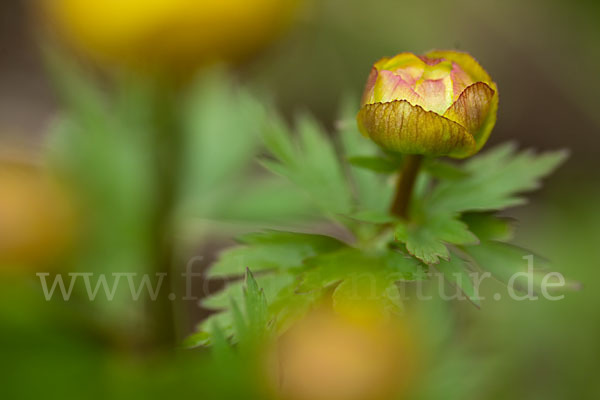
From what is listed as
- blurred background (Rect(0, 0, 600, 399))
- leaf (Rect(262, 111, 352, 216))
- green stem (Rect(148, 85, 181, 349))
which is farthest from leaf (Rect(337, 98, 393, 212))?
blurred background (Rect(0, 0, 600, 399))

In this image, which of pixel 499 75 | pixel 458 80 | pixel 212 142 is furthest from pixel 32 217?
pixel 499 75

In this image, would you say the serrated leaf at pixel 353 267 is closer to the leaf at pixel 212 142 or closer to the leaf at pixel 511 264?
the leaf at pixel 511 264

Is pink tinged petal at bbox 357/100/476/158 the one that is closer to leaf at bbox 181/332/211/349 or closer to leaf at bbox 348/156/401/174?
leaf at bbox 348/156/401/174

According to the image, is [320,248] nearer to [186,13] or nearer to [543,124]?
[186,13]

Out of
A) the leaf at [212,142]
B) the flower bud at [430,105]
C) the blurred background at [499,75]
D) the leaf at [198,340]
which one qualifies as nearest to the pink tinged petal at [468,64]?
the flower bud at [430,105]

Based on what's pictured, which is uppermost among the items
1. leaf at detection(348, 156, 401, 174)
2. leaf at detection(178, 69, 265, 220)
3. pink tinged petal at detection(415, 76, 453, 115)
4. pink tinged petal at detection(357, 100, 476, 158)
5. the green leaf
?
leaf at detection(178, 69, 265, 220)

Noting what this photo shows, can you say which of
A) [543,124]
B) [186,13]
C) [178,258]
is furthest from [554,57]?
[178,258]

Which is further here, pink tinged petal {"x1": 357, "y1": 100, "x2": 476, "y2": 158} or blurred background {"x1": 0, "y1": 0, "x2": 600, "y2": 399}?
blurred background {"x1": 0, "y1": 0, "x2": 600, "y2": 399}
